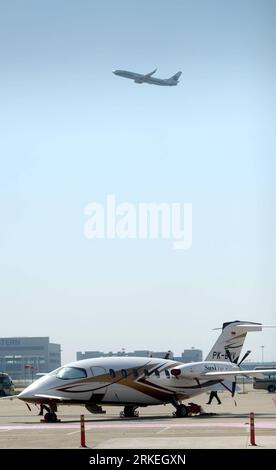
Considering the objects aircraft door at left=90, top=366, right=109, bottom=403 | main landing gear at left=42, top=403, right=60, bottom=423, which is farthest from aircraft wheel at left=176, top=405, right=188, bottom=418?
main landing gear at left=42, top=403, right=60, bottom=423

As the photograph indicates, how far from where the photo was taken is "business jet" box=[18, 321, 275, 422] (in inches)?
1640

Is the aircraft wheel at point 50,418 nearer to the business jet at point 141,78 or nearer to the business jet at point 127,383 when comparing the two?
the business jet at point 127,383

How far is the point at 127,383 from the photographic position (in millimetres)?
43594

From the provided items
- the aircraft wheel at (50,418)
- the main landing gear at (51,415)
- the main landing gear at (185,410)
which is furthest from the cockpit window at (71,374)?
the main landing gear at (185,410)

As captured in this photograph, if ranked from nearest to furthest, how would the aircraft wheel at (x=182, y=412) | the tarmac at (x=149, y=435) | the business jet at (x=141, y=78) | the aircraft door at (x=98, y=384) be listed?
the tarmac at (x=149, y=435) → the aircraft door at (x=98, y=384) → the aircraft wheel at (x=182, y=412) → the business jet at (x=141, y=78)

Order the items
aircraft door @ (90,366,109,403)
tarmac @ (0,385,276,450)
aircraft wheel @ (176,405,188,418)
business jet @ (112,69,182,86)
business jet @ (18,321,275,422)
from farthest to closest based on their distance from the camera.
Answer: business jet @ (112,69,182,86), aircraft wheel @ (176,405,188,418), aircraft door @ (90,366,109,403), business jet @ (18,321,275,422), tarmac @ (0,385,276,450)

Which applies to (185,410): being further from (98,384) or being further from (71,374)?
(71,374)

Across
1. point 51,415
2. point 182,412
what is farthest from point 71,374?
point 182,412

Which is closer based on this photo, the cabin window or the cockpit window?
the cockpit window

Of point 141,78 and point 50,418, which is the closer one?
point 50,418

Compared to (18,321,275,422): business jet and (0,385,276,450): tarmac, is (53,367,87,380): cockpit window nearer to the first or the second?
(18,321,275,422): business jet

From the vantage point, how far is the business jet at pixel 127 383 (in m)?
41.7

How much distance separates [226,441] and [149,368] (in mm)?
17835
